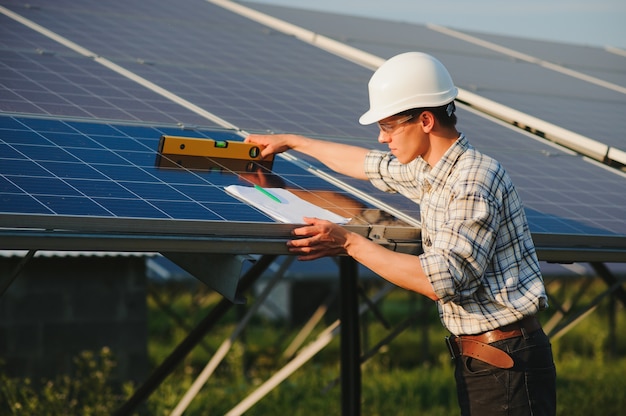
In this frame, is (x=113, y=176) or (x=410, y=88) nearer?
(x=410, y=88)

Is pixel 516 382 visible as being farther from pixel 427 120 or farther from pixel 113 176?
pixel 113 176

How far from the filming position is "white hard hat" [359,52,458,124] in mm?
4480

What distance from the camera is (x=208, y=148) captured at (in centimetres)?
543

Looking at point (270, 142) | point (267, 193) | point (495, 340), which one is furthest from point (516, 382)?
point (270, 142)

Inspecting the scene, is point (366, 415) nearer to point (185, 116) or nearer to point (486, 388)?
point (185, 116)

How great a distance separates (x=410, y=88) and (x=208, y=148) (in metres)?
1.39

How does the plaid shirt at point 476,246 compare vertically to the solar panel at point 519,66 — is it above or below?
below

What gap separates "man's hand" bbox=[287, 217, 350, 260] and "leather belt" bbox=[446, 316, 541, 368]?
2.33 feet

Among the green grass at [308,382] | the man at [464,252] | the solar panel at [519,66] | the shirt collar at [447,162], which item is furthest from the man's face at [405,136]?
the green grass at [308,382]

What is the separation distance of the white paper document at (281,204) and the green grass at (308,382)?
3241mm

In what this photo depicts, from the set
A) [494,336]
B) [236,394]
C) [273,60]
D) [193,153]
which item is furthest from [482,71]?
[494,336]

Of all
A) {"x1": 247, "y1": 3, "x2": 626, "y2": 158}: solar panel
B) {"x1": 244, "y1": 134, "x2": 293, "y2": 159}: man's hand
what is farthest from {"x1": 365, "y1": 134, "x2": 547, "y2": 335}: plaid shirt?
{"x1": 247, "y1": 3, "x2": 626, "y2": 158}: solar panel

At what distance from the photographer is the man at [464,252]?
13.8ft

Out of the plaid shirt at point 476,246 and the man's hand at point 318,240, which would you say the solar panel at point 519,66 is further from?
the man's hand at point 318,240
